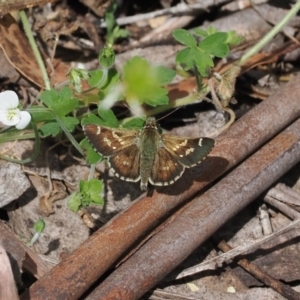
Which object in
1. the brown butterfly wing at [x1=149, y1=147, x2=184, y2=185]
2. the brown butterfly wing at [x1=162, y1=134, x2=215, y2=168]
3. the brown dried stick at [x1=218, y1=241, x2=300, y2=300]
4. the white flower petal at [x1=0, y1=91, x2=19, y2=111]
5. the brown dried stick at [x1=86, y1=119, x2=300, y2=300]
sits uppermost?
the white flower petal at [x1=0, y1=91, x2=19, y2=111]

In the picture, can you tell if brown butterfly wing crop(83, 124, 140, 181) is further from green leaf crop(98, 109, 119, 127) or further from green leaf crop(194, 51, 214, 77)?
green leaf crop(194, 51, 214, 77)

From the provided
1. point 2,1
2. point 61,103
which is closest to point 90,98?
point 61,103

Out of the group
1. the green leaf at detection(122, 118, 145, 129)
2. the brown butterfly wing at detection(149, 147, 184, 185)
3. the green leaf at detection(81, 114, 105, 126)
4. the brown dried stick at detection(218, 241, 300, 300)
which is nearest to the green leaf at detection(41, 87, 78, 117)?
the green leaf at detection(81, 114, 105, 126)

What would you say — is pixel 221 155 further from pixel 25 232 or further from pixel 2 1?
pixel 2 1

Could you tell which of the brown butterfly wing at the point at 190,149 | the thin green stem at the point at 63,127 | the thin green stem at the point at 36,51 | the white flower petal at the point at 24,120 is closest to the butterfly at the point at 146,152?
the brown butterfly wing at the point at 190,149

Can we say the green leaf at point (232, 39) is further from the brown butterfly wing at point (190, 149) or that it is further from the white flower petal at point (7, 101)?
the white flower petal at point (7, 101)
